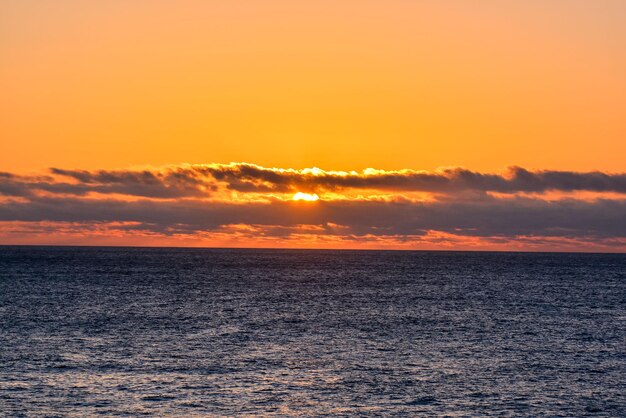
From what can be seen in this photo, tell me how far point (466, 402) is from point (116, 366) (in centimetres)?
2715

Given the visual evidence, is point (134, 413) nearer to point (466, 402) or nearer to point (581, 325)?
point (466, 402)

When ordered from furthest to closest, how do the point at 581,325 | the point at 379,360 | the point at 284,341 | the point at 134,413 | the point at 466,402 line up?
the point at 581,325 → the point at 284,341 → the point at 379,360 → the point at 466,402 → the point at 134,413

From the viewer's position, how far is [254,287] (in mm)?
160375

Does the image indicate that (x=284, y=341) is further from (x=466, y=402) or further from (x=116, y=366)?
(x=466, y=402)

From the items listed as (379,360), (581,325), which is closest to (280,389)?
(379,360)

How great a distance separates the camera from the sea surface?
5309 cm

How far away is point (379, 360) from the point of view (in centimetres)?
6919

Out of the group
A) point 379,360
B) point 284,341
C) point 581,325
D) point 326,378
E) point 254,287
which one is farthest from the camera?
point 254,287

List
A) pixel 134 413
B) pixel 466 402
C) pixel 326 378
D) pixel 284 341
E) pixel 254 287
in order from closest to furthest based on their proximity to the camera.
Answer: pixel 134 413 < pixel 466 402 < pixel 326 378 < pixel 284 341 < pixel 254 287

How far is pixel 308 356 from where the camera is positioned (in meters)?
70.6

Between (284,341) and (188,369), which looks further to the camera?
(284,341)

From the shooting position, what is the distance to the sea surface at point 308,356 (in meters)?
53.1

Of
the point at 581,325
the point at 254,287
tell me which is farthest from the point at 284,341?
the point at 254,287

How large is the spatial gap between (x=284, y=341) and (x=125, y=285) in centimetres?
8757
